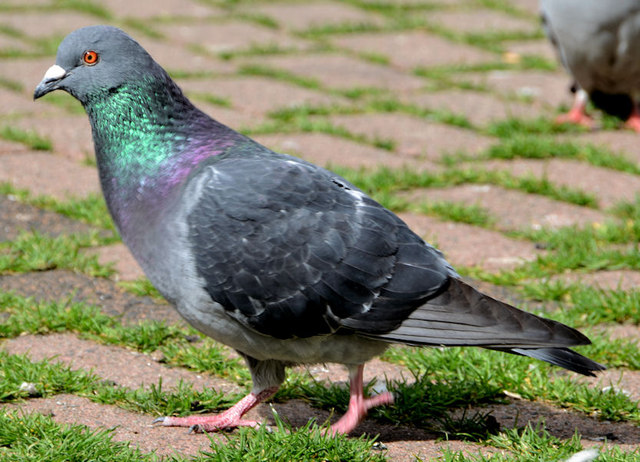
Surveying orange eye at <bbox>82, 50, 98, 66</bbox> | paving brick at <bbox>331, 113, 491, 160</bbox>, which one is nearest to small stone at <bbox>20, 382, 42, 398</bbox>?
orange eye at <bbox>82, 50, 98, 66</bbox>

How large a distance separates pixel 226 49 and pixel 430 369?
15.1 feet

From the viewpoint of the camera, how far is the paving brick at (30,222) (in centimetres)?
457

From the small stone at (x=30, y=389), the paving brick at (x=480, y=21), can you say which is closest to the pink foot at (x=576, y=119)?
the paving brick at (x=480, y=21)

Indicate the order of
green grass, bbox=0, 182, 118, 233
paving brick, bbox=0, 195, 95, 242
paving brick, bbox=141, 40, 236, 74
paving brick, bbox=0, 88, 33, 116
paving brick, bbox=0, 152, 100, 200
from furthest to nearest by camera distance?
paving brick, bbox=141, 40, 236, 74, paving brick, bbox=0, 88, 33, 116, paving brick, bbox=0, 152, 100, 200, green grass, bbox=0, 182, 118, 233, paving brick, bbox=0, 195, 95, 242

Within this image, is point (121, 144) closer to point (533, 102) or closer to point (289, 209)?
point (289, 209)

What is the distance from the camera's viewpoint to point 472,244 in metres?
4.55

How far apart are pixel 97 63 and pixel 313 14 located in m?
5.62

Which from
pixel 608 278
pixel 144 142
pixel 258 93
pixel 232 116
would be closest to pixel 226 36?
pixel 258 93

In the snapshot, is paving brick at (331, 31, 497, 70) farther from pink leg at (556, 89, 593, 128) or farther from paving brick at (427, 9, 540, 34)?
pink leg at (556, 89, 593, 128)

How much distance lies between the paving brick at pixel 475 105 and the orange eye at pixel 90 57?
135 inches

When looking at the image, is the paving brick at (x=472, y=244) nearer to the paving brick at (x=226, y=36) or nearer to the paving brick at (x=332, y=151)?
the paving brick at (x=332, y=151)

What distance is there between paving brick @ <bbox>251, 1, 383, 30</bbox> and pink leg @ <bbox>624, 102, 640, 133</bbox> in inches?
106

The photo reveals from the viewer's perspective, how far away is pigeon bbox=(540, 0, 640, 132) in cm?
608

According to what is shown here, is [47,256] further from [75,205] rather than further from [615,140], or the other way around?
[615,140]
